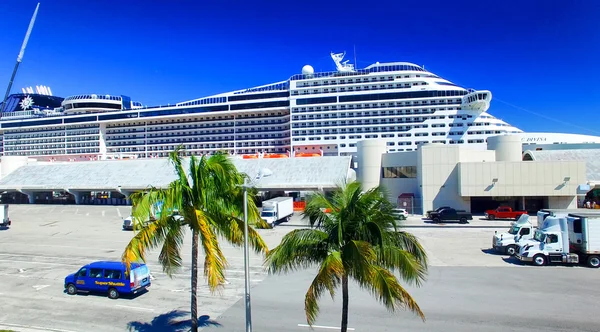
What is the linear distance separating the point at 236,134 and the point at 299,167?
32.4 metres

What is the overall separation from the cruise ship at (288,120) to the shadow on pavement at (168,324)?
142 ft

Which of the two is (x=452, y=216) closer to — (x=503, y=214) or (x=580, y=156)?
(x=503, y=214)

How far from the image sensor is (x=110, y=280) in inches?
540

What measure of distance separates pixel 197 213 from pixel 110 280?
8.38 metres

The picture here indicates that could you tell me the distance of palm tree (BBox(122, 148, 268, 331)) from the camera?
763cm

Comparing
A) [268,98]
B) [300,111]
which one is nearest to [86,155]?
[268,98]

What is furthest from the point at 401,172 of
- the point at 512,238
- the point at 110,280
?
the point at 110,280

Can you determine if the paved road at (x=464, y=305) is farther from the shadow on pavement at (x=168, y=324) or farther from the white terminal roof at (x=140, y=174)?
the white terminal roof at (x=140, y=174)

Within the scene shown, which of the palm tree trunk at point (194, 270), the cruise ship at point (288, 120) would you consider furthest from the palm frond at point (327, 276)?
the cruise ship at point (288, 120)

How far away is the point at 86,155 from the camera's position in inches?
3408

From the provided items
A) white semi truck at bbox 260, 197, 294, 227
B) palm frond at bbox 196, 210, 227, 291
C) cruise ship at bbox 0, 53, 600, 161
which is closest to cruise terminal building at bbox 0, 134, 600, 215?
white semi truck at bbox 260, 197, 294, 227

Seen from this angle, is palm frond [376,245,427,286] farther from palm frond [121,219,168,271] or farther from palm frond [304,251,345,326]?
palm frond [121,219,168,271]

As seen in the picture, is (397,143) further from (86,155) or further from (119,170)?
(86,155)

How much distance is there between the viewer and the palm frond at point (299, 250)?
7.17m
